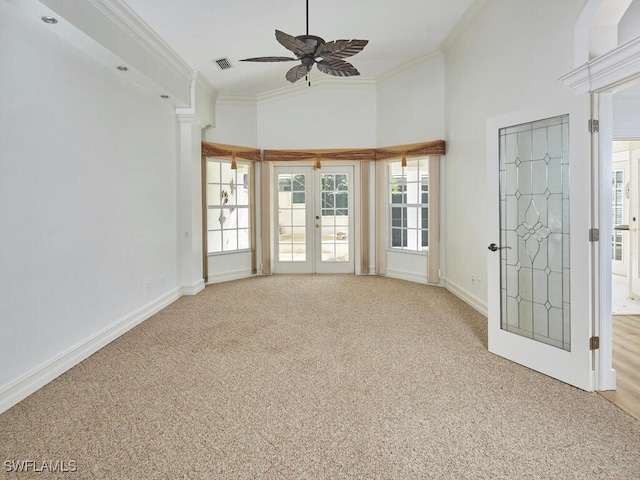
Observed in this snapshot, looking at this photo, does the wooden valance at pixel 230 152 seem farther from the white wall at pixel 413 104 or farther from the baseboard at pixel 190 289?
the white wall at pixel 413 104

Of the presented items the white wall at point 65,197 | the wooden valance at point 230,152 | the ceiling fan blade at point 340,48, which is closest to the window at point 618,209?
the ceiling fan blade at point 340,48

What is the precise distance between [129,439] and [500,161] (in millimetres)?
3190

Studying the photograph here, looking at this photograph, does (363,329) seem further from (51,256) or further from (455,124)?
(455,124)

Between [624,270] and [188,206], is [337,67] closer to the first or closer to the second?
[188,206]

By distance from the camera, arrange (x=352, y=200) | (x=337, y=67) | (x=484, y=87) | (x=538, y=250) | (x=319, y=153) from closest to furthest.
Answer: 1. (x=538, y=250)
2. (x=337, y=67)
3. (x=484, y=87)
4. (x=319, y=153)
5. (x=352, y=200)

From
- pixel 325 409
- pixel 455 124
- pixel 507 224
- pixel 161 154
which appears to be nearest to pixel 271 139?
pixel 161 154

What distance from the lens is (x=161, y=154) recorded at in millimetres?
Answer: 4891

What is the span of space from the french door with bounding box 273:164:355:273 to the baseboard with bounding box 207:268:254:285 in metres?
0.60

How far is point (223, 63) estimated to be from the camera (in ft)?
17.3

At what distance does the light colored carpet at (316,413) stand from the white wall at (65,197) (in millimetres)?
423

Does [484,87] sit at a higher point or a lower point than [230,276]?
higher

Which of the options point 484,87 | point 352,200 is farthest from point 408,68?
point 352,200

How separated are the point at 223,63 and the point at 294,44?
2.48 meters

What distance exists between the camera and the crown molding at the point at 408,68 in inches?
226
